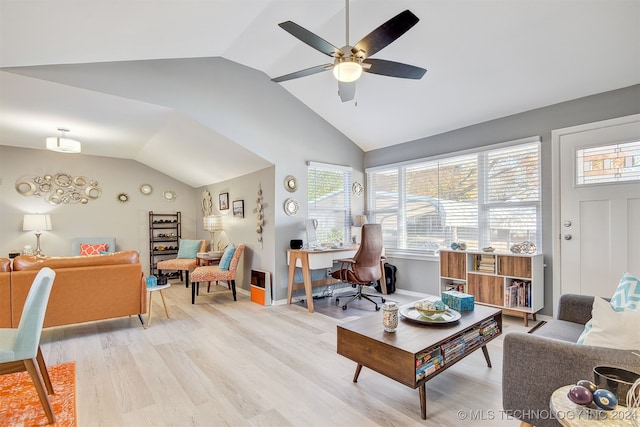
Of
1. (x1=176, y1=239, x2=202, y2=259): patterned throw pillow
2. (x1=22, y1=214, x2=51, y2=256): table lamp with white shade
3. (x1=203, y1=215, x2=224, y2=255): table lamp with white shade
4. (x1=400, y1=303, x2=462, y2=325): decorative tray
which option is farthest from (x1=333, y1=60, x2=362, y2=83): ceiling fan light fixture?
(x1=22, y1=214, x2=51, y2=256): table lamp with white shade

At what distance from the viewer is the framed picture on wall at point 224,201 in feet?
19.2

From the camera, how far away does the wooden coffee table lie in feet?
5.91

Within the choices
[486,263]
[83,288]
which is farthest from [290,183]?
[486,263]

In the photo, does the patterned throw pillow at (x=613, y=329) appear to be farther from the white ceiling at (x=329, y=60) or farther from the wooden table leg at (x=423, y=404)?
A: the white ceiling at (x=329, y=60)

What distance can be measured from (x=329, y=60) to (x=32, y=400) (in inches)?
167

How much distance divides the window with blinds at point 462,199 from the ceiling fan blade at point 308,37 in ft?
9.26

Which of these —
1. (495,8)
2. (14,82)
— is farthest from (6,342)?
(495,8)

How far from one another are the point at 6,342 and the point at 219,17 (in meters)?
2.93

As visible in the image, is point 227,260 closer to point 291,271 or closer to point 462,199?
point 291,271

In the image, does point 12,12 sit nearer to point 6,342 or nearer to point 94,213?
point 6,342

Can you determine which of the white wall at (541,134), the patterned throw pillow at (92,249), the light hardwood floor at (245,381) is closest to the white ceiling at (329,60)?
the white wall at (541,134)

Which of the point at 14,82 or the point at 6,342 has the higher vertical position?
the point at 14,82

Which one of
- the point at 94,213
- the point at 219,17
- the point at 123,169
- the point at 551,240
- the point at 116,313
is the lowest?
the point at 116,313

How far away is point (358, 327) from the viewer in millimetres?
2191
